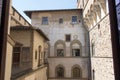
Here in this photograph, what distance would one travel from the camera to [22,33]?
11.1 m

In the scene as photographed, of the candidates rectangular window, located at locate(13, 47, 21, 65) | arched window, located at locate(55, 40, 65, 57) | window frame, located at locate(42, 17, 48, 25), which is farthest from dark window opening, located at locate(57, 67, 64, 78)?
rectangular window, located at locate(13, 47, 21, 65)

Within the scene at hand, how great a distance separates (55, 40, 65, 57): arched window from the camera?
17728 mm

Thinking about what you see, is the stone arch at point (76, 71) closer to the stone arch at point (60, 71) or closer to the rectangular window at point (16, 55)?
the stone arch at point (60, 71)

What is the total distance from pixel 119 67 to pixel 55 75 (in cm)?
1569

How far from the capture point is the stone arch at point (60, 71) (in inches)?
679

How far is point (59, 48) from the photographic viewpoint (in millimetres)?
17812

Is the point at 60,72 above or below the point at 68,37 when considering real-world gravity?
below

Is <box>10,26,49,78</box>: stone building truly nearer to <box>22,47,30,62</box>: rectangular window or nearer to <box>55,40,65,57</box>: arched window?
<box>22,47,30,62</box>: rectangular window

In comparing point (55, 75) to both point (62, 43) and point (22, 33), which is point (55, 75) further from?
point (22, 33)

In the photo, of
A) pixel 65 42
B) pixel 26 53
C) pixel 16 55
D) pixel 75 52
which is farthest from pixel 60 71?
pixel 16 55

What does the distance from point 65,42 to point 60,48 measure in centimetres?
92

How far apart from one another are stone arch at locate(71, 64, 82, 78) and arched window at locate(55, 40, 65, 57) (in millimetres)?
1998

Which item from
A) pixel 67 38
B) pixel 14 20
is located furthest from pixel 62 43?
pixel 14 20

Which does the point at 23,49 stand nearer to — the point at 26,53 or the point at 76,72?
the point at 26,53
